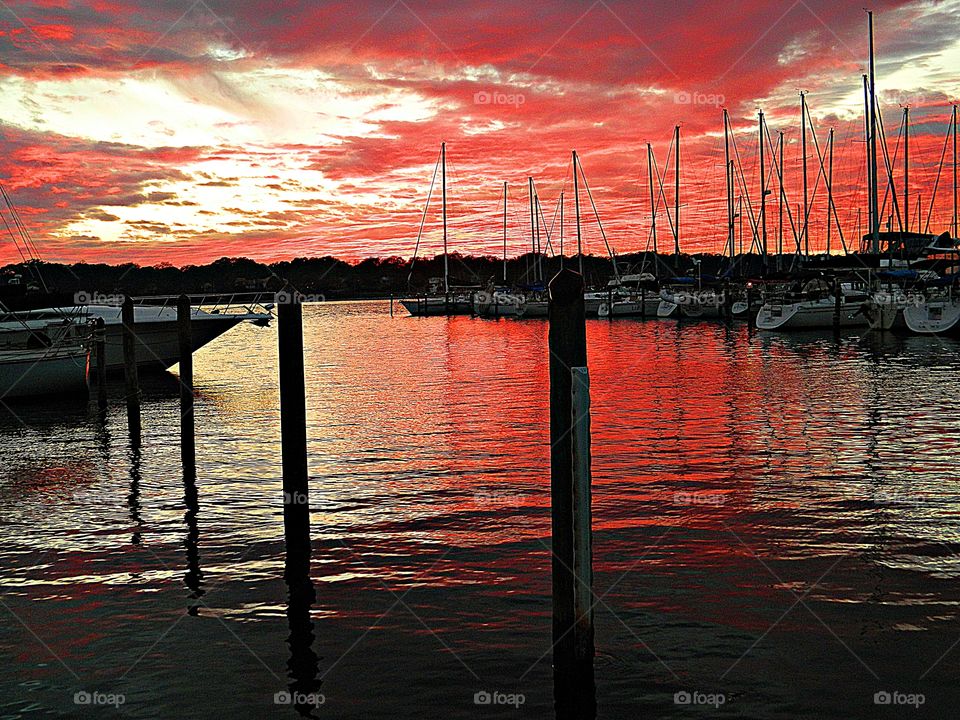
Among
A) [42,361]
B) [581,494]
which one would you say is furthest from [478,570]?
[42,361]

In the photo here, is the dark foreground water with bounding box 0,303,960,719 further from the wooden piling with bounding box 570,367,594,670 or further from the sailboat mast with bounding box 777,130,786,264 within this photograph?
the sailboat mast with bounding box 777,130,786,264

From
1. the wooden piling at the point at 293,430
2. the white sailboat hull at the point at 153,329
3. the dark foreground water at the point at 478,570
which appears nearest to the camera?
the dark foreground water at the point at 478,570

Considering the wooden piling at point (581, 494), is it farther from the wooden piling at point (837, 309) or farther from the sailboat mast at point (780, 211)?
the sailboat mast at point (780, 211)

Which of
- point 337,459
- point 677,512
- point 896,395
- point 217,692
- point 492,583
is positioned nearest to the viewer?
point 217,692

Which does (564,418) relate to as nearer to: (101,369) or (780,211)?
(101,369)

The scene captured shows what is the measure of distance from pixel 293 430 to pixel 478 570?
2832mm

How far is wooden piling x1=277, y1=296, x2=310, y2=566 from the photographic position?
10.8m

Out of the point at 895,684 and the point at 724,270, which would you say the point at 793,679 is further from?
the point at 724,270

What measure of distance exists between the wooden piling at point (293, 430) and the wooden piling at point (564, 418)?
15.1ft

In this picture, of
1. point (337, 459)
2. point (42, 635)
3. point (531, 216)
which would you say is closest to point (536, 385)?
point (337, 459)

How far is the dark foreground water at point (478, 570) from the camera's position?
25.0 ft

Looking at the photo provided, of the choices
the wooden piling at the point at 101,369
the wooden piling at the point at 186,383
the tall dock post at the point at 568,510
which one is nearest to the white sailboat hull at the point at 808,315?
the wooden piling at the point at 101,369

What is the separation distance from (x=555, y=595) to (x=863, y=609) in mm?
3676

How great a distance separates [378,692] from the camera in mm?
7578
